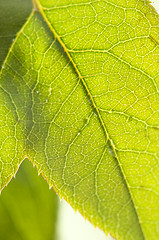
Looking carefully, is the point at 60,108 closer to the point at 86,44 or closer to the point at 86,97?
the point at 86,97

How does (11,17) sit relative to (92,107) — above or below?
above

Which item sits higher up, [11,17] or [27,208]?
[11,17]

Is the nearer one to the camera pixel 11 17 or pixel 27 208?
pixel 11 17

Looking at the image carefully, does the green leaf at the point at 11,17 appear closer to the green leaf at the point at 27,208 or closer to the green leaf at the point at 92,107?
the green leaf at the point at 92,107

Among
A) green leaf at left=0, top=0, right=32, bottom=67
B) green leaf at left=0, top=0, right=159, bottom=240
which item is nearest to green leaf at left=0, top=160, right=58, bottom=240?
green leaf at left=0, top=0, right=159, bottom=240

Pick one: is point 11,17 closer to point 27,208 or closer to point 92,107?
point 92,107

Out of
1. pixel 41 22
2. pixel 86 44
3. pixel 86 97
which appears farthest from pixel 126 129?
pixel 41 22

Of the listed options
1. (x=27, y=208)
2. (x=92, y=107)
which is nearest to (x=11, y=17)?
(x=92, y=107)

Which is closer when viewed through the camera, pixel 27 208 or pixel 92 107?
pixel 92 107
